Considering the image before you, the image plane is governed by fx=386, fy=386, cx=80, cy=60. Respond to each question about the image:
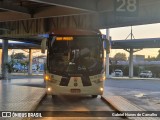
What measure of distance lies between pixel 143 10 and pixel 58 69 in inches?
324

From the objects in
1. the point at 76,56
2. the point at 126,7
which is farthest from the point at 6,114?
the point at 126,7

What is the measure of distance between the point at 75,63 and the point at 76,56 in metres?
0.36

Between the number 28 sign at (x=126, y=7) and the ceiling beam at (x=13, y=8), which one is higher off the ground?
the ceiling beam at (x=13, y=8)

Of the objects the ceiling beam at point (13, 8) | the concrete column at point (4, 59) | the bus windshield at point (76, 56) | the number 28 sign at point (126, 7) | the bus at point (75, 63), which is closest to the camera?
the number 28 sign at point (126, 7)

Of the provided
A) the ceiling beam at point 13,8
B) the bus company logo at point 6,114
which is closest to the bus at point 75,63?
the bus company logo at point 6,114

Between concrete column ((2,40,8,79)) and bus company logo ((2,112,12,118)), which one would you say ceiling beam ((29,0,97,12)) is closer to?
bus company logo ((2,112,12,118))

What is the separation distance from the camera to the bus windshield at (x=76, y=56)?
746 inches

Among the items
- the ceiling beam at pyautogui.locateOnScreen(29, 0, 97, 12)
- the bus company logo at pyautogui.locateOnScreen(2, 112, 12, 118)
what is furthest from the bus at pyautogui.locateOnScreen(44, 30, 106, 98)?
the bus company logo at pyautogui.locateOnScreen(2, 112, 12, 118)

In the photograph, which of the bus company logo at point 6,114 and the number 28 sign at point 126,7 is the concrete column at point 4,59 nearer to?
the number 28 sign at point 126,7

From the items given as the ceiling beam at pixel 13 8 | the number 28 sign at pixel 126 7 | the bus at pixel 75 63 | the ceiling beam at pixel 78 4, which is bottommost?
the bus at pixel 75 63

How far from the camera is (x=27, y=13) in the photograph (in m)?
28.6

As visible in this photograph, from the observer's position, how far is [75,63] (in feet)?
62.7

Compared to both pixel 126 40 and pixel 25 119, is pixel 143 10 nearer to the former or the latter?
pixel 25 119

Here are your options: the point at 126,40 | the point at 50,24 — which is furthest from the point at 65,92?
the point at 126,40
